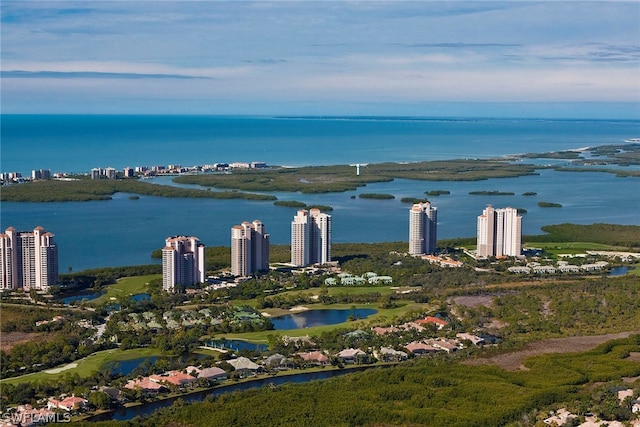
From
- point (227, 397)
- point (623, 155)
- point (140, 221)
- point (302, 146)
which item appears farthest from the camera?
point (302, 146)

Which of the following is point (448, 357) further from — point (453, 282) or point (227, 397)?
point (453, 282)

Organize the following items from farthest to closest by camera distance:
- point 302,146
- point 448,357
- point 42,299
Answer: point 302,146 → point 42,299 → point 448,357

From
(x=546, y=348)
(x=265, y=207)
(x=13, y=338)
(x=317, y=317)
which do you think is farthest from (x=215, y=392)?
(x=265, y=207)

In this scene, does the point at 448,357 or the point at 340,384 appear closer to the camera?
the point at 340,384

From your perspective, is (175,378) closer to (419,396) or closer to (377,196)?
(419,396)

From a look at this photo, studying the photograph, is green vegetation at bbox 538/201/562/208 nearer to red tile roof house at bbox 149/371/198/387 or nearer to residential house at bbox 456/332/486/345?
residential house at bbox 456/332/486/345

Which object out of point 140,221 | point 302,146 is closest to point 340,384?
point 140,221
